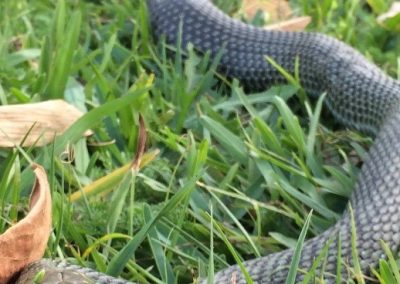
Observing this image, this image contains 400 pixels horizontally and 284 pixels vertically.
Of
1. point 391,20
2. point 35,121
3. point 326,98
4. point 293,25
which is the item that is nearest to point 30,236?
point 35,121

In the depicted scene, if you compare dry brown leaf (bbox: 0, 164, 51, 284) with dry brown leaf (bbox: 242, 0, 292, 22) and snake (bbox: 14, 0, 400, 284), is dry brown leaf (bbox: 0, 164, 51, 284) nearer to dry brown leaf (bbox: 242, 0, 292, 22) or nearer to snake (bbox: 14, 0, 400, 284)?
snake (bbox: 14, 0, 400, 284)

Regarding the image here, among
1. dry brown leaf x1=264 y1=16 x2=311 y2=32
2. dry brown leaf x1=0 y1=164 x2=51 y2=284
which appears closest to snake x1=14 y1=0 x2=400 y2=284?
dry brown leaf x1=0 y1=164 x2=51 y2=284

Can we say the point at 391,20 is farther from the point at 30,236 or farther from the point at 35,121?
the point at 30,236

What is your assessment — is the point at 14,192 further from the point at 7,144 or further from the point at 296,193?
the point at 296,193

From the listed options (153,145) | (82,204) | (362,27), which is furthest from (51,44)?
(362,27)

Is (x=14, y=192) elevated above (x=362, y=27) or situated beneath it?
Answer: situated beneath

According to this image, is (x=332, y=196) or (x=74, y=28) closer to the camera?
(x=332, y=196)

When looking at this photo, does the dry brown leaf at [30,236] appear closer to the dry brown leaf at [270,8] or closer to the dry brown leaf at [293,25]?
the dry brown leaf at [293,25]

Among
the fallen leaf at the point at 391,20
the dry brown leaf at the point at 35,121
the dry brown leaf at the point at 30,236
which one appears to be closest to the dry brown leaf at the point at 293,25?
the fallen leaf at the point at 391,20
